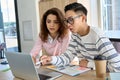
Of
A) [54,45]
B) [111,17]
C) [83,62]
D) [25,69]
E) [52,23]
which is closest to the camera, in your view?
[25,69]

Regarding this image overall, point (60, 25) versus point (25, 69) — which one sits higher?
point (60, 25)

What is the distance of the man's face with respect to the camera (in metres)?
1.60

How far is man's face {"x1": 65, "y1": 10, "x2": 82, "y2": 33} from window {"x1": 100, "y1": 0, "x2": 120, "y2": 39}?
4.29 feet

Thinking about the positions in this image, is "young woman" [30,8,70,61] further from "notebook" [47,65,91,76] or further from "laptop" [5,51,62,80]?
"laptop" [5,51,62,80]

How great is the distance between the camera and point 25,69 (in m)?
1.36

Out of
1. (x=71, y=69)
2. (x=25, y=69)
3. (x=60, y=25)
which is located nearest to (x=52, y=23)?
(x=60, y=25)

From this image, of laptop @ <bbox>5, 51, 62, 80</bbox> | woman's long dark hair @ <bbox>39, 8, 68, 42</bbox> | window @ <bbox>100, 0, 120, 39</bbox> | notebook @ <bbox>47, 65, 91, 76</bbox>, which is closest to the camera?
laptop @ <bbox>5, 51, 62, 80</bbox>

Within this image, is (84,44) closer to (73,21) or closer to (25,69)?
(73,21)

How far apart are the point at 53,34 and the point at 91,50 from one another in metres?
0.72

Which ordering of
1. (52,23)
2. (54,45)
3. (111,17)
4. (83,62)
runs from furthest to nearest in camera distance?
1. (111,17)
2. (54,45)
3. (52,23)
4. (83,62)

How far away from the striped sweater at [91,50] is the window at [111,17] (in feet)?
3.82

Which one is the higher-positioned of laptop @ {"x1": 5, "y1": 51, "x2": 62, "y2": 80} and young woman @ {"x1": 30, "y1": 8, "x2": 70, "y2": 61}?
young woman @ {"x1": 30, "y1": 8, "x2": 70, "y2": 61}

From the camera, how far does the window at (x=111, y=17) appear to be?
283 centimetres

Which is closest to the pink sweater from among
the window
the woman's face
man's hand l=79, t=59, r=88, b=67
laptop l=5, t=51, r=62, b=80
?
the woman's face
